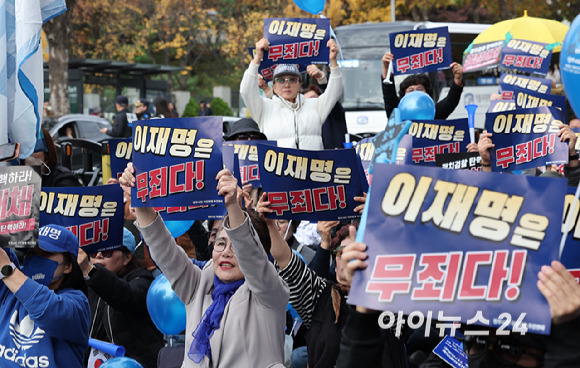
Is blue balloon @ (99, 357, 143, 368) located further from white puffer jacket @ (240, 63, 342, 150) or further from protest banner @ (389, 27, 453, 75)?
protest banner @ (389, 27, 453, 75)

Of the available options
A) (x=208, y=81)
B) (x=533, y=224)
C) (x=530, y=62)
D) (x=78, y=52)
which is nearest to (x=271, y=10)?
(x=78, y=52)

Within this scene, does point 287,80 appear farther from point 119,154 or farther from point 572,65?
point 572,65

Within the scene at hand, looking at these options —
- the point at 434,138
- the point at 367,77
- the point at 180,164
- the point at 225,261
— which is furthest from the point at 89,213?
the point at 367,77

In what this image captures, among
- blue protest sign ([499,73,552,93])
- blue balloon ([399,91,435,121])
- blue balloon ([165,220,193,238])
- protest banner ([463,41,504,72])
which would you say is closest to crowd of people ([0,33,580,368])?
blue balloon ([165,220,193,238])

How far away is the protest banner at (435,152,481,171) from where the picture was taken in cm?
633

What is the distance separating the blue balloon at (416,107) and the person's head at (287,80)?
939 millimetres

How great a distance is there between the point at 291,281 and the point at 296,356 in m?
1.00

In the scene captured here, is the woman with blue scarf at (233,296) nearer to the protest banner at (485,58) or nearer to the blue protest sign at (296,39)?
the blue protest sign at (296,39)

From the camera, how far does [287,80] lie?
7.01 metres

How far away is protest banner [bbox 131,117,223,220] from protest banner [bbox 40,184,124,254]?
2.79ft

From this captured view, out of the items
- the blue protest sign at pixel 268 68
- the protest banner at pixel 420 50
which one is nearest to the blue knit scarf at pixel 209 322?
the blue protest sign at pixel 268 68

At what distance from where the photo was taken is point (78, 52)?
38.3 metres

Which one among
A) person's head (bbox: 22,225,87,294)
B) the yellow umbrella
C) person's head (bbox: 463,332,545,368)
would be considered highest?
the yellow umbrella

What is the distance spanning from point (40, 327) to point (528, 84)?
21.5ft
